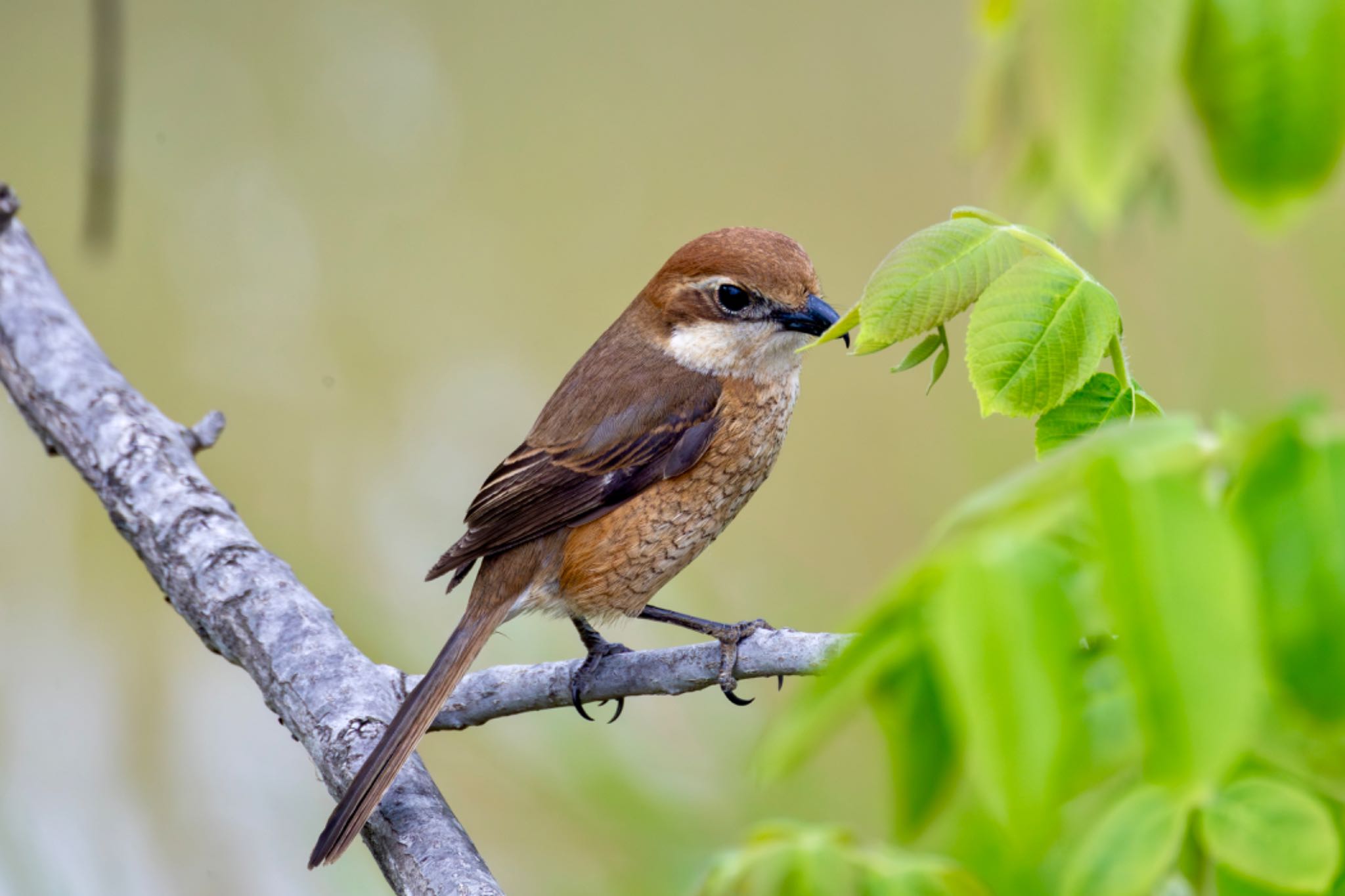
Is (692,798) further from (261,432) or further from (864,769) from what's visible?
(261,432)

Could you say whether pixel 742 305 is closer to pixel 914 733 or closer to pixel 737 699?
pixel 737 699

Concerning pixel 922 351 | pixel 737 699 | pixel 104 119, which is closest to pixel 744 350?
pixel 737 699

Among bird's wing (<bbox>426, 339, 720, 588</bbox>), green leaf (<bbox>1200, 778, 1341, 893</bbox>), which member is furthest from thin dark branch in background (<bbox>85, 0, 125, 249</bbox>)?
green leaf (<bbox>1200, 778, 1341, 893</bbox>)

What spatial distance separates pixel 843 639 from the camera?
1.50 m

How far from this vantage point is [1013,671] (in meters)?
0.65

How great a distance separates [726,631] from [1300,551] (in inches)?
75.2

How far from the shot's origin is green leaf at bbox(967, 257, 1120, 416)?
1286 mm

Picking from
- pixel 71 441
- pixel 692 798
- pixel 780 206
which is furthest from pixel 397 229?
pixel 692 798

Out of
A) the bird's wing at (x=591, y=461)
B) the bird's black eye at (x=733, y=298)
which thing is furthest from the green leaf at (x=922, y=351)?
the bird's black eye at (x=733, y=298)

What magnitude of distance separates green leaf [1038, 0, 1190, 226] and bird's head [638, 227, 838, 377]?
6.47ft

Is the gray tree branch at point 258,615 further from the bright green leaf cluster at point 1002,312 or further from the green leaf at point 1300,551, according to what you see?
the green leaf at point 1300,551

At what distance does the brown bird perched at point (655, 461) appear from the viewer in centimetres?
268

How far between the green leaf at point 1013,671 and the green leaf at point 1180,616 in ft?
0.15

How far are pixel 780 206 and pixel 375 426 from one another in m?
2.06
